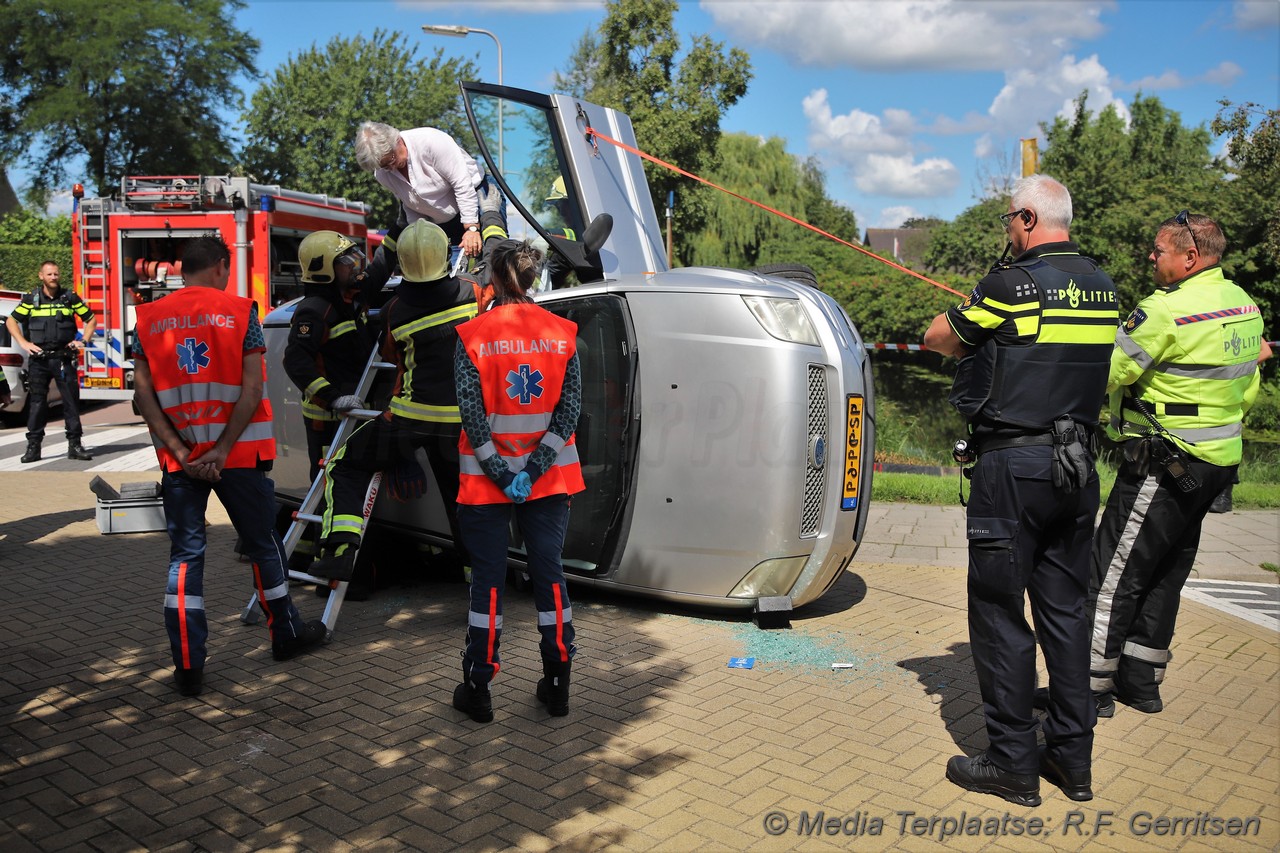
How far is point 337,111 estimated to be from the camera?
1596 inches

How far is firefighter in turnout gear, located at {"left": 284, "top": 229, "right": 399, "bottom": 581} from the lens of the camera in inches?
234

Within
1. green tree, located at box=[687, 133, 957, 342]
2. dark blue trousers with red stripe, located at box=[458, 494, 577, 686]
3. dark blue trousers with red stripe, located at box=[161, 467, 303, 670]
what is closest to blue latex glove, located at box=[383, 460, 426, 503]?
dark blue trousers with red stripe, located at box=[161, 467, 303, 670]

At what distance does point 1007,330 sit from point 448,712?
2.72 meters

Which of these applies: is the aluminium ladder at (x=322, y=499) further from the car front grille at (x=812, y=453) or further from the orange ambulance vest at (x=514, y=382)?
the car front grille at (x=812, y=453)

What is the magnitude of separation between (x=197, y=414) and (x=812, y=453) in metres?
2.91

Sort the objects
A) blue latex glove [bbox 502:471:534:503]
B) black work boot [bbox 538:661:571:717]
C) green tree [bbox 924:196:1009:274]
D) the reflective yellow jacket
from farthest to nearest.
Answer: green tree [bbox 924:196:1009:274] → the reflective yellow jacket → black work boot [bbox 538:661:571:717] → blue latex glove [bbox 502:471:534:503]

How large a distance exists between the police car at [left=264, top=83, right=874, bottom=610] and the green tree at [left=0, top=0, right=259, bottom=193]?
30878 mm

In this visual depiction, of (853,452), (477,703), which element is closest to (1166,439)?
(853,452)

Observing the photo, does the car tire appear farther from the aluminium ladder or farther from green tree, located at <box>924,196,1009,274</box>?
green tree, located at <box>924,196,1009,274</box>

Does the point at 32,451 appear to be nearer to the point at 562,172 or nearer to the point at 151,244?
the point at 151,244

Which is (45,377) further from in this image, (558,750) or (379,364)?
(558,750)

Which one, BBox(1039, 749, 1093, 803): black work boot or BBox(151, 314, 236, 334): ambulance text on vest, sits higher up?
BBox(151, 314, 236, 334): ambulance text on vest

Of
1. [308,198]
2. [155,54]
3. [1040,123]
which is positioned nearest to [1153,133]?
[1040,123]

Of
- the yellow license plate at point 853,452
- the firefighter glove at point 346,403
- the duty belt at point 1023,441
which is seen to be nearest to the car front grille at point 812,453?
the yellow license plate at point 853,452
